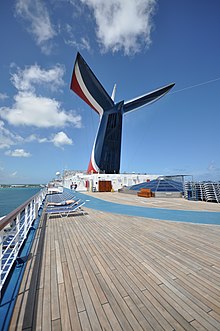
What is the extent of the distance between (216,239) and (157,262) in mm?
1974

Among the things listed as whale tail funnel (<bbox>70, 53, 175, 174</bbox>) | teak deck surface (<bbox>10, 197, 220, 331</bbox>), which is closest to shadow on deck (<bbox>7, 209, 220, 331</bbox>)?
teak deck surface (<bbox>10, 197, 220, 331</bbox>)

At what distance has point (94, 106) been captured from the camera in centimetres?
2927

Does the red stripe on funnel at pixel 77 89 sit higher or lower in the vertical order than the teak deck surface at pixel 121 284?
higher

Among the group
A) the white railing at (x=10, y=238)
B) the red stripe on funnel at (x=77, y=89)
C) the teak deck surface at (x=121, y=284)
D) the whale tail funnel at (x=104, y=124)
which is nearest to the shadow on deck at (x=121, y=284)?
the teak deck surface at (x=121, y=284)

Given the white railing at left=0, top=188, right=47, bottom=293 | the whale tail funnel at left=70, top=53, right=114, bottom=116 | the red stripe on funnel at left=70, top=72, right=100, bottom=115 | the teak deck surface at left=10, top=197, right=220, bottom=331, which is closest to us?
the teak deck surface at left=10, top=197, right=220, bottom=331

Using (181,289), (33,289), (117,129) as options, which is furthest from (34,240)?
(117,129)

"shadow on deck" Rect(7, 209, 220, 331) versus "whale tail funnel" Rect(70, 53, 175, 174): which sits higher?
"whale tail funnel" Rect(70, 53, 175, 174)

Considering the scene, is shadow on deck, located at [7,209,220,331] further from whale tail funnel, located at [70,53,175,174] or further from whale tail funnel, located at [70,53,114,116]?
whale tail funnel, located at [70,53,114,116]

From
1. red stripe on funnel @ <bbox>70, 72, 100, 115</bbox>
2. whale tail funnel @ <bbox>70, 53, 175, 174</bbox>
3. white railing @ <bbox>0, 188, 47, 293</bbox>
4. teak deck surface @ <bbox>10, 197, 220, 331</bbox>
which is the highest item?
red stripe on funnel @ <bbox>70, 72, 100, 115</bbox>

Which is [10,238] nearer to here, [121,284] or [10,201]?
[121,284]

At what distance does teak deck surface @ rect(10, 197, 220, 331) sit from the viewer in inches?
59.9

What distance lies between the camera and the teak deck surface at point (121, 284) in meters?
1.52

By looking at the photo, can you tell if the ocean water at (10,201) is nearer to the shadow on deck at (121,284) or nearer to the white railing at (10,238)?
Answer: the white railing at (10,238)

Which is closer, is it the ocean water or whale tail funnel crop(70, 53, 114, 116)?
the ocean water
